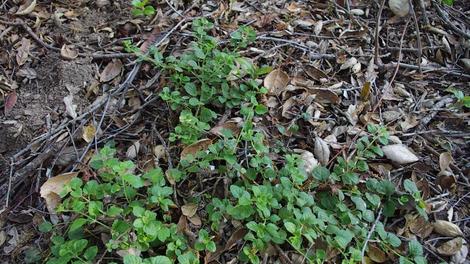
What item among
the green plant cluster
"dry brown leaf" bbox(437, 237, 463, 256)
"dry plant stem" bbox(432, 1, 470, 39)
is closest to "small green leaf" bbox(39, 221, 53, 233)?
the green plant cluster

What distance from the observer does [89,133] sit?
6.89 ft

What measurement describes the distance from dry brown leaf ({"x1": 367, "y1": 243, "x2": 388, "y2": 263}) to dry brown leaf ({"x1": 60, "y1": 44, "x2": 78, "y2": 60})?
151 cm

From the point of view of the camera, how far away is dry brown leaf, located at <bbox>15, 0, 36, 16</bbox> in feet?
8.17

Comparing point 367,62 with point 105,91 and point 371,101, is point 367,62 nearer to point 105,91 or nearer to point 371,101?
→ point 371,101

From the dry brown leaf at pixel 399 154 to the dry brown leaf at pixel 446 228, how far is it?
266 millimetres

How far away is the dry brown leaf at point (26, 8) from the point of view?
8.17 ft

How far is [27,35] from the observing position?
2436 millimetres

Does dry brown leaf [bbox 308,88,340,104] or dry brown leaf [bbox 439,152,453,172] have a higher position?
dry brown leaf [bbox 308,88,340,104]

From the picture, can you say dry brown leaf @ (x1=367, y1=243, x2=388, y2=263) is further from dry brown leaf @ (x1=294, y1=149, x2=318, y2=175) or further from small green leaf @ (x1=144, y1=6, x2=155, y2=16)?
small green leaf @ (x1=144, y1=6, x2=155, y2=16)

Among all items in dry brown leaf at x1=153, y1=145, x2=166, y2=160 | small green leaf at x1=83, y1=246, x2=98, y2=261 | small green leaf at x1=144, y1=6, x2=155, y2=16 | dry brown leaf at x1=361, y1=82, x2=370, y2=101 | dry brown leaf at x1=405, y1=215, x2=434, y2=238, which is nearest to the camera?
small green leaf at x1=83, y1=246, x2=98, y2=261

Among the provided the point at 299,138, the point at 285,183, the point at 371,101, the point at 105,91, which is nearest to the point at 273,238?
the point at 285,183

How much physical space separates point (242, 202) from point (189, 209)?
22 cm

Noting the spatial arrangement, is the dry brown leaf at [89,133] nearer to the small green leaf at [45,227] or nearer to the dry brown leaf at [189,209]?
the small green leaf at [45,227]

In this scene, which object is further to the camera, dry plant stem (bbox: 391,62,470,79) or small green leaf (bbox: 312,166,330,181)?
dry plant stem (bbox: 391,62,470,79)
